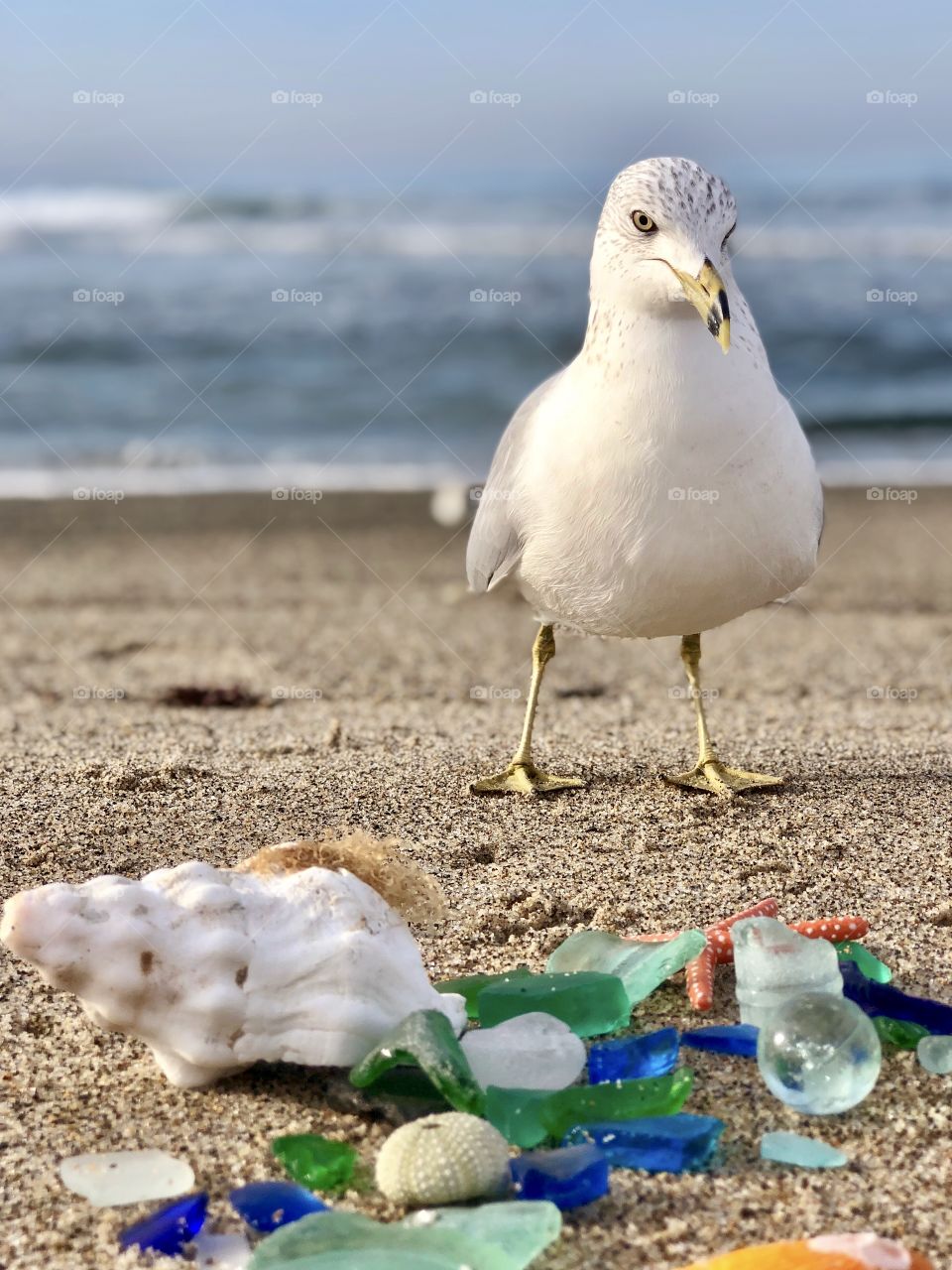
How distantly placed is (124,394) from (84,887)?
1314 cm

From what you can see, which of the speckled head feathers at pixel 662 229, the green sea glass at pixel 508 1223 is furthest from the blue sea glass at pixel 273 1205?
the speckled head feathers at pixel 662 229

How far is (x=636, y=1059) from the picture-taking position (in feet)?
8.57

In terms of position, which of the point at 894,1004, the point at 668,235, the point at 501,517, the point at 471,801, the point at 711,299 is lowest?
the point at 894,1004

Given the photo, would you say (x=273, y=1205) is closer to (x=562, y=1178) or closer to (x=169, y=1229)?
(x=169, y=1229)

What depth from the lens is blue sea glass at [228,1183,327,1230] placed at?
221 centimetres

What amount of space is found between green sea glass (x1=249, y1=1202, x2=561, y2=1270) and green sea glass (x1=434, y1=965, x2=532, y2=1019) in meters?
0.66

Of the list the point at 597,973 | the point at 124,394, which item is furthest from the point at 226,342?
the point at 597,973

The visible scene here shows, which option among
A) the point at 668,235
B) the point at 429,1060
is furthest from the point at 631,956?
the point at 668,235

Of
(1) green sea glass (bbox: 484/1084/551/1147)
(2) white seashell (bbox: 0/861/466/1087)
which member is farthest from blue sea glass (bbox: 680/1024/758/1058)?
(2) white seashell (bbox: 0/861/466/1087)

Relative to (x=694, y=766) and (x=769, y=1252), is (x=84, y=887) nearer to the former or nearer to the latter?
(x=769, y=1252)

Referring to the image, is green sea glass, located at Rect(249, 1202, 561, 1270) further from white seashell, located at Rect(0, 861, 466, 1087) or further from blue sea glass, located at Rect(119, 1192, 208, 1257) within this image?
white seashell, located at Rect(0, 861, 466, 1087)

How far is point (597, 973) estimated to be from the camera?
2.79 metres

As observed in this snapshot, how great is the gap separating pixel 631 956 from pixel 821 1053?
1.96 ft

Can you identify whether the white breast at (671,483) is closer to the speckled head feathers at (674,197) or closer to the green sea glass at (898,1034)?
the speckled head feathers at (674,197)
